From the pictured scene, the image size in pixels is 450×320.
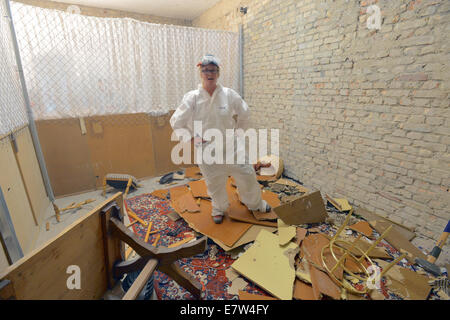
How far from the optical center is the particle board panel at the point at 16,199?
71.9 inches

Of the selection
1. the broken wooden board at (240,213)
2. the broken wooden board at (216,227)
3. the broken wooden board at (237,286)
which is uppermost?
the broken wooden board at (240,213)

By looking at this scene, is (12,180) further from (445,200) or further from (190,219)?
(445,200)

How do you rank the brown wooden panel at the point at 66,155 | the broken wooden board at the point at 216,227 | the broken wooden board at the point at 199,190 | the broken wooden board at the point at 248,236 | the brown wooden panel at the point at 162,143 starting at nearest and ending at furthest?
1. the broken wooden board at the point at 248,236
2. the broken wooden board at the point at 216,227
3. the broken wooden board at the point at 199,190
4. the brown wooden panel at the point at 66,155
5. the brown wooden panel at the point at 162,143

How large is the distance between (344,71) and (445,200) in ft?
5.18

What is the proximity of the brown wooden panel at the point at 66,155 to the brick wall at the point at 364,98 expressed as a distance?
9.84ft

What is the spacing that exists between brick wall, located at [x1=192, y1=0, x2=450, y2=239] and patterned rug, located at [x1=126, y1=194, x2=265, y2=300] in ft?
5.75

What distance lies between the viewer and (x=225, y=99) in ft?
6.88

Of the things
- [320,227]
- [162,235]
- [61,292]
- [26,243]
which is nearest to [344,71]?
[320,227]

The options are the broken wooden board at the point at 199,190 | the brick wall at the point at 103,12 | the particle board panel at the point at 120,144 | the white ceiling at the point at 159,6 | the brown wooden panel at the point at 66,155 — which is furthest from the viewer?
the white ceiling at the point at 159,6

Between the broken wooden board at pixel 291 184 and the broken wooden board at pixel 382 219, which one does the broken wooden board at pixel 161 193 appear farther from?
the broken wooden board at pixel 382 219

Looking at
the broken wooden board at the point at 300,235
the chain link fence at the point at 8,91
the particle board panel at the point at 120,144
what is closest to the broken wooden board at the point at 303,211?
the broken wooden board at the point at 300,235

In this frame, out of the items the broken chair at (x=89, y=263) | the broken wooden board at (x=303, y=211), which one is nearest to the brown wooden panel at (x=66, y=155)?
the broken chair at (x=89, y=263)

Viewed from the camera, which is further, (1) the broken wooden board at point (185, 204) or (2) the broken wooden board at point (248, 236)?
(1) the broken wooden board at point (185, 204)

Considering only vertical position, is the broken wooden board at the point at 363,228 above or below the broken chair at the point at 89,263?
below
